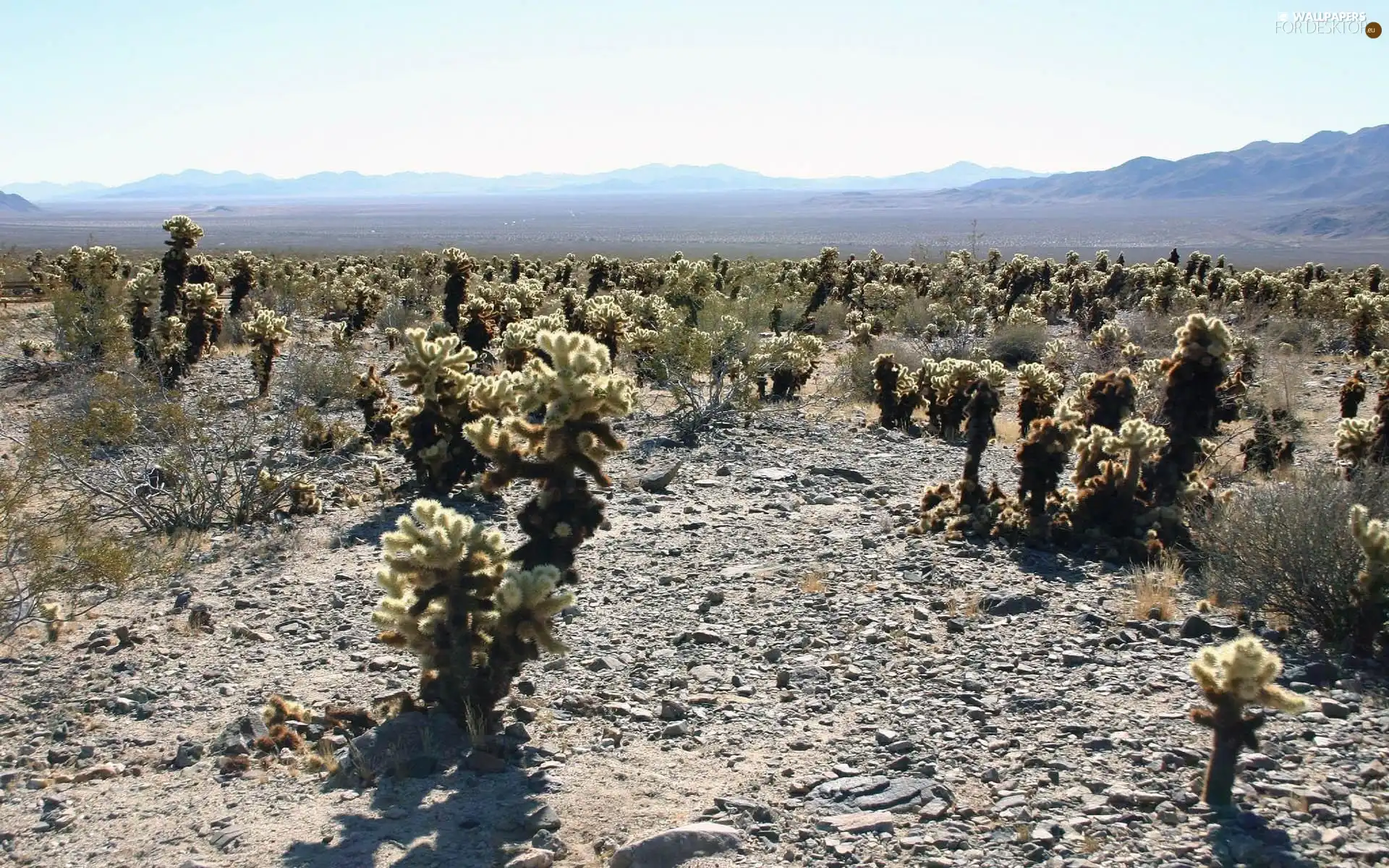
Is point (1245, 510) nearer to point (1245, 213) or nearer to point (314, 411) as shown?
point (314, 411)

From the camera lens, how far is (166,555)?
993 cm

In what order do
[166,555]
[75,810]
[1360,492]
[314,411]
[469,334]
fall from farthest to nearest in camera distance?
1. [469,334]
2. [314,411]
3. [166,555]
4. [1360,492]
5. [75,810]

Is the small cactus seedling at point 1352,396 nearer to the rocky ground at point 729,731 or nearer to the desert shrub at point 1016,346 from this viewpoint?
the desert shrub at point 1016,346

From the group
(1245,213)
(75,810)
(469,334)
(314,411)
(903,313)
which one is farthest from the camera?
(1245,213)

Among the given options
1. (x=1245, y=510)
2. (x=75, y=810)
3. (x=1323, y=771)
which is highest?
(x=1245, y=510)

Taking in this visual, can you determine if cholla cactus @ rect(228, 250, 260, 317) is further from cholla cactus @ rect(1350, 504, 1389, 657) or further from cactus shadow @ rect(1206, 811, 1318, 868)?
cactus shadow @ rect(1206, 811, 1318, 868)

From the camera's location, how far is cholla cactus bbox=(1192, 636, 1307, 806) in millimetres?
5121

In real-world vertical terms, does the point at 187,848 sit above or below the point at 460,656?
below

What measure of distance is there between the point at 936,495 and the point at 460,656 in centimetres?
573

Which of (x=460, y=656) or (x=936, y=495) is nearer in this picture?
(x=460, y=656)

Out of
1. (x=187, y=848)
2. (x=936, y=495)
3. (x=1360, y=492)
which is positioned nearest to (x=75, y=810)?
(x=187, y=848)

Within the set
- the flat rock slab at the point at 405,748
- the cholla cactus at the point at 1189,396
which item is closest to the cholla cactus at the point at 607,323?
the cholla cactus at the point at 1189,396

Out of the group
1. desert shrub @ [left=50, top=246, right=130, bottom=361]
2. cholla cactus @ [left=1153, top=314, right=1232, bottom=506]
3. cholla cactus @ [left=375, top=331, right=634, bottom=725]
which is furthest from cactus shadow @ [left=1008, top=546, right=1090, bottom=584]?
desert shrub @ [left=50, top=246, right=130, bottom=361]

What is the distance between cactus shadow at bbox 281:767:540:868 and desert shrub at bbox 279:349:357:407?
922 centimetres
